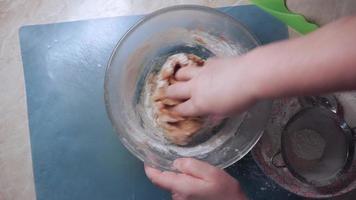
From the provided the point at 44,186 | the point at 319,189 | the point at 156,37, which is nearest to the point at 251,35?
the point at 156,37

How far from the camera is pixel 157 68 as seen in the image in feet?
2.32

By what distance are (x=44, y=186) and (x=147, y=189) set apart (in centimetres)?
19

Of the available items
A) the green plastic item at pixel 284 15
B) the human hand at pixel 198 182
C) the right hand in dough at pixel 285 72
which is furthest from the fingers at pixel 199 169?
the green plastic item at pixel 284 15

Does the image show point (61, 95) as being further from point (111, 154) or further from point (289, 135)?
point (289, 135)

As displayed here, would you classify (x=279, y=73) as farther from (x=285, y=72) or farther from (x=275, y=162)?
(x=275, y=162)

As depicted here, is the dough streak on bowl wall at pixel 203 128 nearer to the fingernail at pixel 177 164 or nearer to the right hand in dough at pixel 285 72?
the fingernail at pixel 177 164

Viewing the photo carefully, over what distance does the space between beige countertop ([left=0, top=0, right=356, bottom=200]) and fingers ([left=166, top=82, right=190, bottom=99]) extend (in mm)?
229

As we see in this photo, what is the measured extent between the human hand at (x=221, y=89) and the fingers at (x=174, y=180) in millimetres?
101

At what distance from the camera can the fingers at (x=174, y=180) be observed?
574 millimetres

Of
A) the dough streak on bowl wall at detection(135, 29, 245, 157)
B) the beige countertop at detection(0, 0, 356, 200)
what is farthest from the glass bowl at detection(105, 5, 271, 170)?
the beige countertop at detection(0, 0, 356, 200)

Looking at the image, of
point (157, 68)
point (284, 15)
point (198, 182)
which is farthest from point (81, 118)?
point (284, 15)

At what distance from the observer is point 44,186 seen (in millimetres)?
717

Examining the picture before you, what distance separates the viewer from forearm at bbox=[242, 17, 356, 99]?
380 millimetres

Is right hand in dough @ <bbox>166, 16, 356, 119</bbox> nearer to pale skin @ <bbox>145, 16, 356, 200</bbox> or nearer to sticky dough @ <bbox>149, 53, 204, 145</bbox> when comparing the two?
pale skin @ <bbox>145, 16, 356, 200</bbox>
